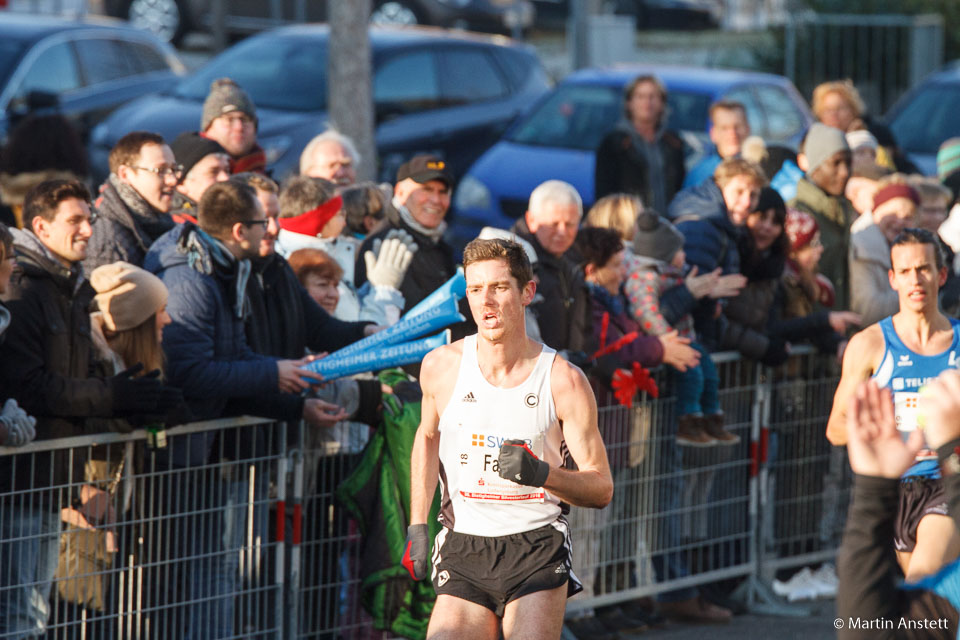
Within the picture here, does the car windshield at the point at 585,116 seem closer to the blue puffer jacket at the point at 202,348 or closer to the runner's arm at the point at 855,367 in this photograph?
the runner's arm at the point at 855,367

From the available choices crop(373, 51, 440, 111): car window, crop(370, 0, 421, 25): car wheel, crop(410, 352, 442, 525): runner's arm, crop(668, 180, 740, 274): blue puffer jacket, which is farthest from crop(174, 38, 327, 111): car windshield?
crop(410, 352, 442, 525): runner's arm

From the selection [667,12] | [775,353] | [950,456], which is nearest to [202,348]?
[950,456]

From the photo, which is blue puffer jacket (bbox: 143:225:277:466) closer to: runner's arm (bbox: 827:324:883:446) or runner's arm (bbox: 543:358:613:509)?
runner's arm (bbox: 543:358:613:509)

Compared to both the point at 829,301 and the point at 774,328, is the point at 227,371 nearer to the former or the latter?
the point at 774,328

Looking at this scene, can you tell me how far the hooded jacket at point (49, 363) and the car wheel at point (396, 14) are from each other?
17.7 metres

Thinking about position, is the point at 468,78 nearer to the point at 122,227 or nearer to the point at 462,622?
the point at 122,227

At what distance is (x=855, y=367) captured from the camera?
22.7 ft

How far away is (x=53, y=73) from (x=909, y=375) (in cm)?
1097

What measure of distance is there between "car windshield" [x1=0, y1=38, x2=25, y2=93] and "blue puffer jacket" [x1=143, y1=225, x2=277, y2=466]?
913cm

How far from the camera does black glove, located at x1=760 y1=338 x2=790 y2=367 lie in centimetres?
849

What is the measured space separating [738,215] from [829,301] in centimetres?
92

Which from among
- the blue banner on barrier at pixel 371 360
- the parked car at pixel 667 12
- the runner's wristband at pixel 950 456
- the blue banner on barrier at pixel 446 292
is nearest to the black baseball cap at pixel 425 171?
the blue banner on barrier at pixel 446 292

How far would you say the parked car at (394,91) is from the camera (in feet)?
47.1

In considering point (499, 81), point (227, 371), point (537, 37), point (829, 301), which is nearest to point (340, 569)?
point (227, 371)
